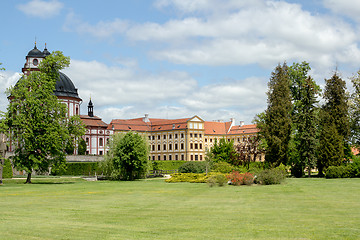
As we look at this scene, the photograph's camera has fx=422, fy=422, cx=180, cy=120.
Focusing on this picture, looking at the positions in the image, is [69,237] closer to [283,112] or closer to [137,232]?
[137,232]

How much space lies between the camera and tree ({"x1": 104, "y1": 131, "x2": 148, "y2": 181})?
49750mm

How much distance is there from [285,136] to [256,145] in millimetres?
14474

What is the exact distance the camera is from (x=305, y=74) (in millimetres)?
58625

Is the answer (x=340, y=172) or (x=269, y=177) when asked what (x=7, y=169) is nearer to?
(x=269, y=177)

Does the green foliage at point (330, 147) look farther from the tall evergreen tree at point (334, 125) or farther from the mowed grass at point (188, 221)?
the mowed grass at point (188, 221)

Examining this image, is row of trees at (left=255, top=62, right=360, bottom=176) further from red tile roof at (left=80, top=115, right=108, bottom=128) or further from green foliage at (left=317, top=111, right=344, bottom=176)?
red tile roof at (left=80, top=115, right=108, bottom=128)

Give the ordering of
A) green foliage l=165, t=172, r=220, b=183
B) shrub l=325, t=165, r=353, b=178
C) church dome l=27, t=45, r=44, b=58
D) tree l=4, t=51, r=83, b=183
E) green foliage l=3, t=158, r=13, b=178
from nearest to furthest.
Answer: green foliage l=165, t=172, r=220, b=183, tree l=4, t=51, r=83, b=183, shrub l=325, t=165, r=353, b=178, green foliage l=3, t=158, r=13, b=178, church dome l=27, t=45, r=44, b=58

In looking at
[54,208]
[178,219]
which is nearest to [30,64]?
[54,208]

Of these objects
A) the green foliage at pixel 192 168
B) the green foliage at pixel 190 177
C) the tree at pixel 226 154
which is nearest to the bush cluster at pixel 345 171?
the green foliage at pixel 190 177

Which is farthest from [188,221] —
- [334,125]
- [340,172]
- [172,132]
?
[172,132]

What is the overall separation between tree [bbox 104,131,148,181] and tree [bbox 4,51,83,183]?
20.4 feet

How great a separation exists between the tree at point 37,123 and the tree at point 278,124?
78.0 feet

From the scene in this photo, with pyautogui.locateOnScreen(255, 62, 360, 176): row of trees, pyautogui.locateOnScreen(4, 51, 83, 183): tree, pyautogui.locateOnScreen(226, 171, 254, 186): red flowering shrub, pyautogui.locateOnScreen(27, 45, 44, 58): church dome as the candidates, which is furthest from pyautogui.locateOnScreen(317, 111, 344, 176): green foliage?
pyautogui.locateOnScreen(27, 45, 44, 58): church dome

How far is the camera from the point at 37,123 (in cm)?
4412
